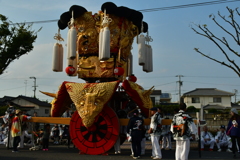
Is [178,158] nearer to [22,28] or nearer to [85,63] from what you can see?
[85,63]

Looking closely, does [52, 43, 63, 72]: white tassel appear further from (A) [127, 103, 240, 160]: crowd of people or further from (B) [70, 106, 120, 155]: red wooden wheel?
(A) [127, 103, 240, 160]: crowd of people

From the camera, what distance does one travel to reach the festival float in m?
9.41

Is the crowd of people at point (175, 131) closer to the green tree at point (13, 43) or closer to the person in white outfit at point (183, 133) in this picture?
the person in white outfit at point (183, 133)

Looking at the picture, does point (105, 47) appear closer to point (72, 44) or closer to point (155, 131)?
point (72, 44)

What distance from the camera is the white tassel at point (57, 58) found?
11.4 metres

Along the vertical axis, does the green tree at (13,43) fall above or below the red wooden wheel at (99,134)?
above

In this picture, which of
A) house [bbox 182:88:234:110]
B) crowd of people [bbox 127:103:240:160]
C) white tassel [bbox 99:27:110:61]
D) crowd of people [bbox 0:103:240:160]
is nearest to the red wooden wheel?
crowd of people [bbox 0:103:240:160]

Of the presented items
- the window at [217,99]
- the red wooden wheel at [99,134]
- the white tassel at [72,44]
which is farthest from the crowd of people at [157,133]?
the window at [217,99]

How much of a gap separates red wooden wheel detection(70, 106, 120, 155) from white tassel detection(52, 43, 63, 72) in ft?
8.38

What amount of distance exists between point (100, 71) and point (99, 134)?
2.19 meters

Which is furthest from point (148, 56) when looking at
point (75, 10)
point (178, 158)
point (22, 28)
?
point (22, 28)

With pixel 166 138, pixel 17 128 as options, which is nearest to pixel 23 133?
pixel 17 128

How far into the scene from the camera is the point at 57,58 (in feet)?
37.6

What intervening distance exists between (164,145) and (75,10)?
6268 mm
